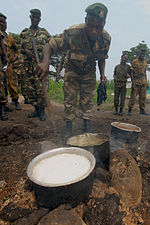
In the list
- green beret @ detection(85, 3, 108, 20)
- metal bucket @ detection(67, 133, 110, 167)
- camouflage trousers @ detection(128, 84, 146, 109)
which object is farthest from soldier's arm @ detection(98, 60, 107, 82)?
camouflage trousers @ detection(128, 84, 146, 109)

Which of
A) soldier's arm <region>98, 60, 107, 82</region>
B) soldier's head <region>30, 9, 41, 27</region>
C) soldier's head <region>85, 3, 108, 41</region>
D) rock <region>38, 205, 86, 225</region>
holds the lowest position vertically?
rock <region>38, 205, 86, 225</region>

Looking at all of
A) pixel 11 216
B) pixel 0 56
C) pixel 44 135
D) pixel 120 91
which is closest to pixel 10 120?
pixel 44 135

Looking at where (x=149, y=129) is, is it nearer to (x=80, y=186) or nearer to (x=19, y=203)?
(x=80, y=186)

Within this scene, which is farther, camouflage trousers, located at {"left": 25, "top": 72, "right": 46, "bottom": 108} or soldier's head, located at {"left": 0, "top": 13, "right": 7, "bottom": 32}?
soldier's head, located at {"left": 0, "top": 13, "right": 7, "bottom": 32}

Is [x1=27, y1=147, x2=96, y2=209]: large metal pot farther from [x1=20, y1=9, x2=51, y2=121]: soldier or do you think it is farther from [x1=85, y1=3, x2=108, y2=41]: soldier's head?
[x1=20, y1=9, x2=51, y2=121]: soldier

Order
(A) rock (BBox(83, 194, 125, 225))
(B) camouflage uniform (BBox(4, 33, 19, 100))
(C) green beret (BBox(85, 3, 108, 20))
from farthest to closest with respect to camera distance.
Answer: (B) camouflage uniform (BBox(4, 33, 19, 100)), (C) green beret (BBox(85, 3, 108, 20)), (A) rock (BBox(83, 194, 125, 225))

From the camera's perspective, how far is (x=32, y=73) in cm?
415

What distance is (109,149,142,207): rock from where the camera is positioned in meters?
1.65

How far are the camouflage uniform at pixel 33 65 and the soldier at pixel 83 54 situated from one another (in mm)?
1336

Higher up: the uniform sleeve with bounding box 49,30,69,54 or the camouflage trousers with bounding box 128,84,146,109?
the uniform sleeve with bounding box 49,30,69,54

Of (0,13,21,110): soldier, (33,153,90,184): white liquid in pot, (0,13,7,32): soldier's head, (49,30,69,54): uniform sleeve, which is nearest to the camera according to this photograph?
(33,153,90,184): white liquid in pot

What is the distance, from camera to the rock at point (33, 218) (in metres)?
1.29

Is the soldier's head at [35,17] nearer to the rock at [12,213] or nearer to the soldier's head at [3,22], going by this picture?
the soldier's head at [3,22]

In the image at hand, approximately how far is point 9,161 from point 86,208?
1.48m
